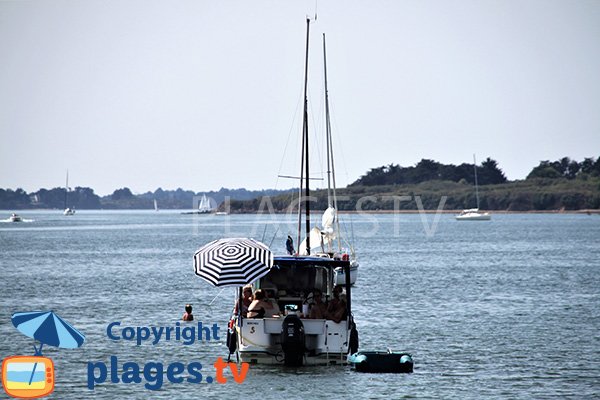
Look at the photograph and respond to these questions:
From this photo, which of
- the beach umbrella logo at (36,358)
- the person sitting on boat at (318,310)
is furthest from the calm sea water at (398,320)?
the beach umbrella logo at (36,358)

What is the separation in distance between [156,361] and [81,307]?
1862 cm

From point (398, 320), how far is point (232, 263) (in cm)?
1885

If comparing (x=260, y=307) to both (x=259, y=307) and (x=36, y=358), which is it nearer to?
(x=259, y=307)

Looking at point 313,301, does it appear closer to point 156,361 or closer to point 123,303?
point 156,361

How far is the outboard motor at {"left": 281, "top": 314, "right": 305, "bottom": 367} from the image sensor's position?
107 feet

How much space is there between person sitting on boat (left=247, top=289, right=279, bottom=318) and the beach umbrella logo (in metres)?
6.59

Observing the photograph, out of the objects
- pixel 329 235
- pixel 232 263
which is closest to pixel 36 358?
pixel 232 263

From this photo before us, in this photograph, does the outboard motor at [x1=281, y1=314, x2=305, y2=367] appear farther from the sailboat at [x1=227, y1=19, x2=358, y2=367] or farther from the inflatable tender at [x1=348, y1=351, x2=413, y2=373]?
the inflatable tender at [x1=348, y1=351, x2=413, y2=373]

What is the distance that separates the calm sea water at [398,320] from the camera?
1282 inches

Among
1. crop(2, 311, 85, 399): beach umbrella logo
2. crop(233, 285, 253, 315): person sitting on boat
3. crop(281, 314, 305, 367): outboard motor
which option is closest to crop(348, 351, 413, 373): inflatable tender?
crop(281, 314, 305, 367): outboard motor

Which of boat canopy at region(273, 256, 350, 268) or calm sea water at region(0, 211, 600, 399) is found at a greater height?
boat canopy at region(273, 256, 350, 268)

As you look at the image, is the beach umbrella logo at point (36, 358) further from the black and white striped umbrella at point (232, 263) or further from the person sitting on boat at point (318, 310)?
the person sitting on boat at point (318, 310)

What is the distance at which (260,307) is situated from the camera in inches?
1339

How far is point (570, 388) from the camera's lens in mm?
32406
